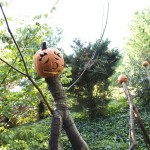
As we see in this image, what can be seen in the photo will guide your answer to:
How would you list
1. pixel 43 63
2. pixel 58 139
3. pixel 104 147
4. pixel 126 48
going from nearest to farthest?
pixel 58 139
pixel 43 63
pixel 104 147
pixel 126 48

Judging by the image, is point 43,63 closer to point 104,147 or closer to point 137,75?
point 104,147

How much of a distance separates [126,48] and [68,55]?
9.13 m

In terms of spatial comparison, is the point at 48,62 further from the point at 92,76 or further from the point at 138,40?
the point at 138,40

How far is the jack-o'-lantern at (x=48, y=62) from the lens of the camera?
2.96 ft

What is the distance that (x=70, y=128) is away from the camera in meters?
0.79

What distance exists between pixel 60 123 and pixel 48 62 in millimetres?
285

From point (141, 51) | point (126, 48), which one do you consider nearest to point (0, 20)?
point (141, 51)

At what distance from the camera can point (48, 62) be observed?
3.10 feet

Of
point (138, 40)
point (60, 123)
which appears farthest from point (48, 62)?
point (138, 40)

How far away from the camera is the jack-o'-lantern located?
35.5 inches

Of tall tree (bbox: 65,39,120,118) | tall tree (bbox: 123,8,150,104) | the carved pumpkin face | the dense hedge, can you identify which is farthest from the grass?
tall tree (bbox: 123,8,150,104)

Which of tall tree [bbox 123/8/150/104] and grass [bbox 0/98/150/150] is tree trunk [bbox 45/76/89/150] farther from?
tall tree [bbox 123/8/150/104]

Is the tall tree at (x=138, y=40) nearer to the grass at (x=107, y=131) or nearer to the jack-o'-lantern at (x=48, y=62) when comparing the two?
the grass at (x=107, y=131)

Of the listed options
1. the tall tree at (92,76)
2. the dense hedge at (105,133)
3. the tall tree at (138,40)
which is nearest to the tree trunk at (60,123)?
the dense hedge at (105,133)
